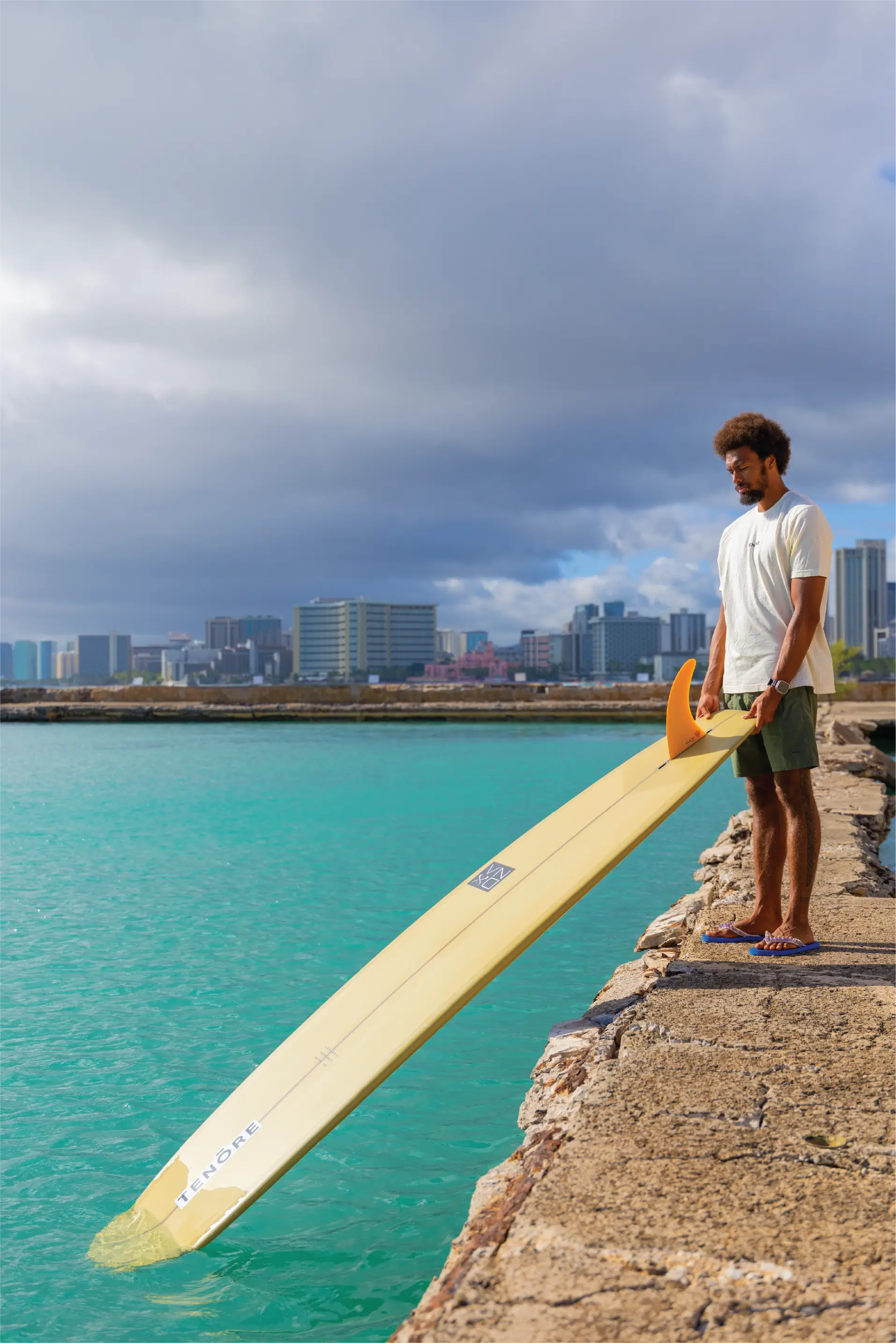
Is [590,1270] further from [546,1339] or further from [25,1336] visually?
[25,1336]

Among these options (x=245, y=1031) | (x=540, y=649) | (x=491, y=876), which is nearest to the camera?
(x=491, y=876)

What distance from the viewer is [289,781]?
1271cm

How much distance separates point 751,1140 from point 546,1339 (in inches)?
25.3

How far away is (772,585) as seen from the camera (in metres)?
2.92

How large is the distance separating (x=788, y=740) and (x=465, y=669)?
76.4 metres

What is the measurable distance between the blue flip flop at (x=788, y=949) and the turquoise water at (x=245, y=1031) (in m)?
0.88

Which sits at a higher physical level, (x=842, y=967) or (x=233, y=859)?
(x=842, y=967)

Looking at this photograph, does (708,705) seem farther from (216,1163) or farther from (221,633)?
(221,633)

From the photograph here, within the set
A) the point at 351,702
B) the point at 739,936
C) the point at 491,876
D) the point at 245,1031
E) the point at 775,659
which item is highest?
the point at 775,659

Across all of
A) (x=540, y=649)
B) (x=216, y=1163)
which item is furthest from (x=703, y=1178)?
(x=540, y=649)

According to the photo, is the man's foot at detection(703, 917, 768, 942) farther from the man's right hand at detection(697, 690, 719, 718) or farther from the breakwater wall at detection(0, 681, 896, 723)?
the breakwater wall at detection(0, 681, 896, 723)

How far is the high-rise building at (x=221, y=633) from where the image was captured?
11612cm

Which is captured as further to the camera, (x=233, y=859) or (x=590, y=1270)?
(x=233, y=859)

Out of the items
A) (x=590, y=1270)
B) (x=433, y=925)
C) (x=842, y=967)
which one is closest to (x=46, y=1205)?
(x=433, y=925)
